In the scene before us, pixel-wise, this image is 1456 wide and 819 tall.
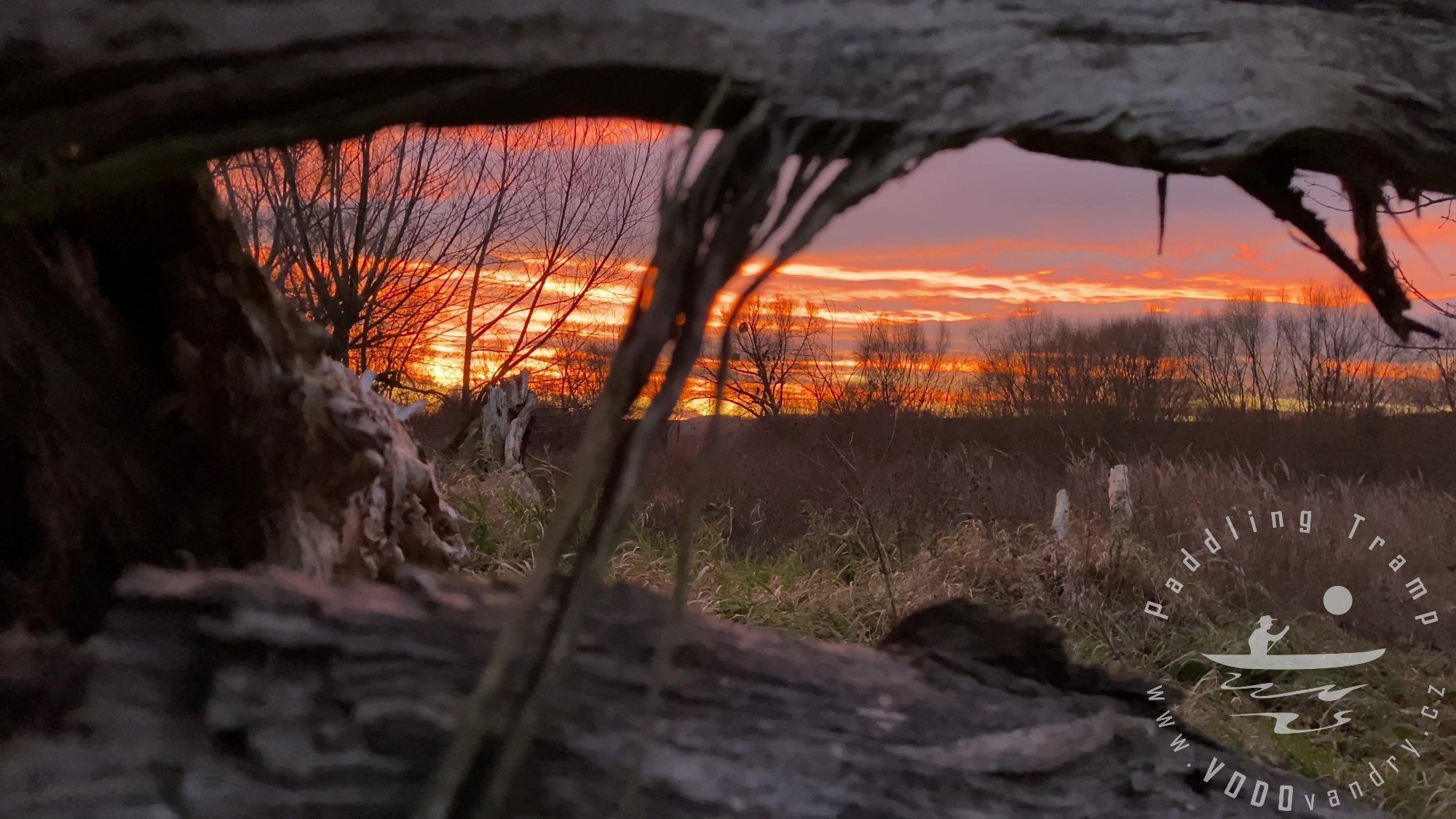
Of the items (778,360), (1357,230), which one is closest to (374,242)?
(778,360)

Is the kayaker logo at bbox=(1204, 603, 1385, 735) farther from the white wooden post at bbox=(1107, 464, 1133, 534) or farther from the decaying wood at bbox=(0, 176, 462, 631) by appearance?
the decaying wood at bbox=(0, 176, 462, 631)

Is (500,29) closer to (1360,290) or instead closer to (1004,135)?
(1004,135)

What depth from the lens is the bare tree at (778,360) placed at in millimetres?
2234

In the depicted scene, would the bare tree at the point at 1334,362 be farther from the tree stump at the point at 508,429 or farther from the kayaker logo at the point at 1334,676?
the tree stump at the point at 508,429

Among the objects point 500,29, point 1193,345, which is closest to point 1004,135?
point 500,29

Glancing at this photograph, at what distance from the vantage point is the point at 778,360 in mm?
2613

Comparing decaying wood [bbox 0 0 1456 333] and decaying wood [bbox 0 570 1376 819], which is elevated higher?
decaying wood [bbox 0 0 1456 333]

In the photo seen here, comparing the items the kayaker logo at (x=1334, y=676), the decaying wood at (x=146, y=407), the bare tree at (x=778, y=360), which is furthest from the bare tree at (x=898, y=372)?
the decaying wood at (x=146, y=407)

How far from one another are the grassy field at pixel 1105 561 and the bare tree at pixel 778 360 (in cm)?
36

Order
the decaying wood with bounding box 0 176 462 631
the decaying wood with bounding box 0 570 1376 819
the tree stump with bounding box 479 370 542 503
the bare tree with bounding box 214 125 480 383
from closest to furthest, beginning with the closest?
the decaying wood with bounding box 0 570 1376 819, the decaying wood with bounding box 0 176 462 631, the bare tree with bounding box 214 125 480 383, the tree stump with bounding box 479 370 542 503

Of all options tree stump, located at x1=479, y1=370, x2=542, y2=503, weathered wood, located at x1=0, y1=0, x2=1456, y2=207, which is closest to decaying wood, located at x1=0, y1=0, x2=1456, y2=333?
weathered wood, located at x1=0, y1=0, x2=1456, y2=207

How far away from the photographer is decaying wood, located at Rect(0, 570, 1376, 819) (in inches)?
25.9

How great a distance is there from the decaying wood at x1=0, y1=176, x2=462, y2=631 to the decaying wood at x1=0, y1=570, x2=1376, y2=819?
109 mm

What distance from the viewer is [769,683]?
761 millimetres
